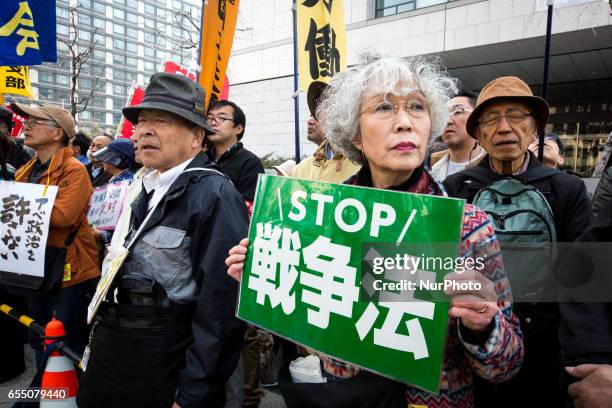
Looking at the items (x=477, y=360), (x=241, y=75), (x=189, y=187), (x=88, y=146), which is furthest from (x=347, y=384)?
(x=241, y=75)

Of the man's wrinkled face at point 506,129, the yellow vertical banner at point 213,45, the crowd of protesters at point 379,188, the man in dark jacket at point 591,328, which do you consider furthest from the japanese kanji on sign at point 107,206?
the man in dark jacket at point 591,328

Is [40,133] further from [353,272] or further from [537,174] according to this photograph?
[537,174]

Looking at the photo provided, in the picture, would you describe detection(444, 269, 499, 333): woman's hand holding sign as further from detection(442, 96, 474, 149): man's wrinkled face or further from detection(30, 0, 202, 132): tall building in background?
detection(30, 0, 202, 132): tall building in background

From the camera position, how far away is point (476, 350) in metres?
1.16

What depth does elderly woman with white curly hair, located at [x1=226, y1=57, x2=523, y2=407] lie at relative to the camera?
117 cm

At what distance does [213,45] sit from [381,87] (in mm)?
2888

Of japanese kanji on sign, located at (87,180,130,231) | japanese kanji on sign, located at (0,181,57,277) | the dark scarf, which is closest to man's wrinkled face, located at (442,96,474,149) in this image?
the dark scarf

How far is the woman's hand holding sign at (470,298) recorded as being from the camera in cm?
111

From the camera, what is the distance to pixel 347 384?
51.0 inches

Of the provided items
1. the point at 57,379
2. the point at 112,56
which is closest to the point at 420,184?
the point at 57,379

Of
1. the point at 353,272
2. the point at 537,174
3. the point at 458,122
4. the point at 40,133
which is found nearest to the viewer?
the point at 353,272

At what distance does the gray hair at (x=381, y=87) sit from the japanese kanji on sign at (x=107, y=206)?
259 cm

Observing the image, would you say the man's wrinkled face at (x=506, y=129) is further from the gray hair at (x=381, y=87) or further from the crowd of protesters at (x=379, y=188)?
the gray hair at (x=381, y=87)

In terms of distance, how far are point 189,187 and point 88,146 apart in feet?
18.5
